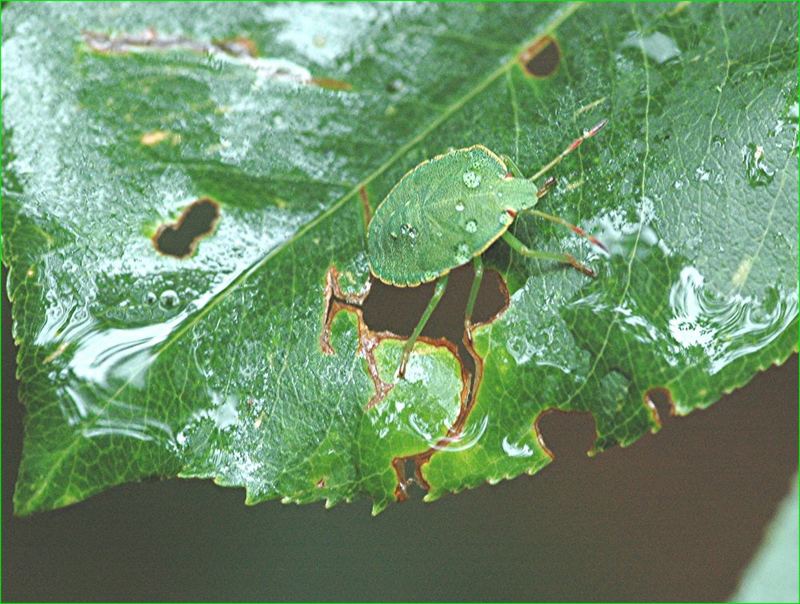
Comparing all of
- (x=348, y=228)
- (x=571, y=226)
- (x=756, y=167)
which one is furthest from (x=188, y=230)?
(x=756, y=167)

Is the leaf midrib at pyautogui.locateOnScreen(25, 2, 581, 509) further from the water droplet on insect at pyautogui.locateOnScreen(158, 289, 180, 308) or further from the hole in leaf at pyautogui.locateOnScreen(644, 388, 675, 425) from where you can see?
the hole in leaf at pyautogui.locateOnScreen(644, 388, 675, 425)

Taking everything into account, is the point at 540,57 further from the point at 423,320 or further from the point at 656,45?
the point at 423,320

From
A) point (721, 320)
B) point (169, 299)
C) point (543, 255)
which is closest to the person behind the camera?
point (721, 320)

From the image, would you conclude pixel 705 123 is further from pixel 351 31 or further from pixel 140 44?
pixel 140 44

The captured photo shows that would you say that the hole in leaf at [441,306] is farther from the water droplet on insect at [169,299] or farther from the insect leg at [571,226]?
the water droplet on insect at [169,299]

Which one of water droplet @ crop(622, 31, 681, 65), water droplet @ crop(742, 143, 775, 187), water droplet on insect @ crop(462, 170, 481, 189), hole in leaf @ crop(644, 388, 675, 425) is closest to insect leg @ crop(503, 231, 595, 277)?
water droplet on insect @ crop(462, 170, 481, 189)
